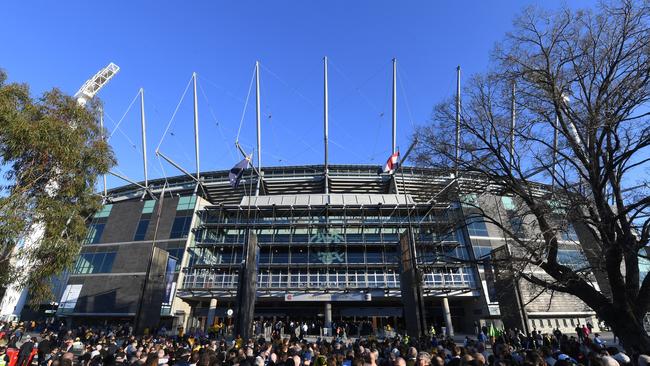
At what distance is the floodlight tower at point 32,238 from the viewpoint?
13.0 m

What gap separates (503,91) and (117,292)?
42.3m

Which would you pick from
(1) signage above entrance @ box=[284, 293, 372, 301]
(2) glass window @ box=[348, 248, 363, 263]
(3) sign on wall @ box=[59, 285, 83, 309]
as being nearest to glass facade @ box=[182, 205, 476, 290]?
(2) glass window @ box=[348, 248, 363, 263]

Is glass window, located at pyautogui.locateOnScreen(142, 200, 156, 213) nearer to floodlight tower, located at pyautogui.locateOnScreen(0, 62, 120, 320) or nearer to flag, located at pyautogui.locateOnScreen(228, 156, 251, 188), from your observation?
floodlight tower, located at pyautogui.locateOnScreen(0, 62, 120, 320)

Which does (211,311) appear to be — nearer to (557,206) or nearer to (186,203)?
(186,203)

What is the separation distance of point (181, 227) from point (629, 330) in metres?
41.8

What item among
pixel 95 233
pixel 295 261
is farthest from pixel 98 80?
pixel 295 261

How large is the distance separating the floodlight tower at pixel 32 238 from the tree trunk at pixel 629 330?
19415 mm

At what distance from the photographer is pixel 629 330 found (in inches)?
359

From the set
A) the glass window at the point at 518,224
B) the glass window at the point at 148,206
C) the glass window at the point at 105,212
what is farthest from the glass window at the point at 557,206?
the glass window at the point at 105,212

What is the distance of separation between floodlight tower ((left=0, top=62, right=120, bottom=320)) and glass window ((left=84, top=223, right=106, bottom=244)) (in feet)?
15.9

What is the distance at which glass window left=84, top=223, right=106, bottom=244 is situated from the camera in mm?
43062

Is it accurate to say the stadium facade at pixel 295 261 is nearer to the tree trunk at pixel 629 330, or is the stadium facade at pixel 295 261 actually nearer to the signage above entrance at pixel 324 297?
the signage above entrance at pixel 324 297

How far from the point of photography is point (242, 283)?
19.6 meters

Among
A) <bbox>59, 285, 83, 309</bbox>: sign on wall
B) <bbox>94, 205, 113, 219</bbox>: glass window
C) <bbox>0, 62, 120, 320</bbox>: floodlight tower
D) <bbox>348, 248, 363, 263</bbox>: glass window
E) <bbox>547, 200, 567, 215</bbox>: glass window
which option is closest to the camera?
<bbox>547, 200, 567, 215</bbox>: glass window
